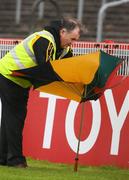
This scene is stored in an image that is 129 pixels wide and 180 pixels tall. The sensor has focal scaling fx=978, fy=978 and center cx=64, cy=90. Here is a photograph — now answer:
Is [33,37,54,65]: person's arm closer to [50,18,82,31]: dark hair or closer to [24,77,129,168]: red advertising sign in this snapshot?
[50,18,82,31]: dark hair

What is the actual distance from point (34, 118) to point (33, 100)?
0.21 m

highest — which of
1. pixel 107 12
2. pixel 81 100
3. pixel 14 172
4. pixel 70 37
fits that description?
pixel 107 12

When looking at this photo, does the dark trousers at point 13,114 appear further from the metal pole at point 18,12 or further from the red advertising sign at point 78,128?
the metal pole at point 18,12

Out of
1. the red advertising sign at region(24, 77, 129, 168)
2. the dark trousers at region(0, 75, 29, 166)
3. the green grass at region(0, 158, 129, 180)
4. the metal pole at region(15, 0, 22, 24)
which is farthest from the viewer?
the metal pole at region(15, 0, 22, 24)

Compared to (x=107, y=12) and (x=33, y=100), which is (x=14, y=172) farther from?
(x=107, y=12)

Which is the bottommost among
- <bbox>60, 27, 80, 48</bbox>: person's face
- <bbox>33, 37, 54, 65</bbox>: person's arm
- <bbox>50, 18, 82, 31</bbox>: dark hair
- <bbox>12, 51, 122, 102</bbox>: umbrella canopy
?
<bbox>12, 51, 122, 102</bbox>: umbrella canopy

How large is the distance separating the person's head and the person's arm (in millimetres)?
185

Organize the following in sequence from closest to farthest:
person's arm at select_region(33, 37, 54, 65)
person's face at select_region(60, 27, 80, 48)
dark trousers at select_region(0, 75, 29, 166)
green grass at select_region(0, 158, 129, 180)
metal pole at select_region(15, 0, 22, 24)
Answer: green grass at select_region(0, 158, 129, 180), person's arm at select_region(33, 37, 54, 65), person's face at select_region(60, 27, 80, 48), dark trousers at select_region(0, 75, 29, 166), metal pole at select_region(15, 0, 22, 24)

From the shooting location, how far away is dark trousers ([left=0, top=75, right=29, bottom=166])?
1006cm

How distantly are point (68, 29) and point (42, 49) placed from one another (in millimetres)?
345

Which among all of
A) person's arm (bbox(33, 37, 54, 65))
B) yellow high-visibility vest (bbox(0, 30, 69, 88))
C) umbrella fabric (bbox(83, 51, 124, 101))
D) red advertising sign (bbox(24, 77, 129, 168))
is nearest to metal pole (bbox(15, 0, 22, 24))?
red advertising sign (bbox(24, 77, 129, 168))

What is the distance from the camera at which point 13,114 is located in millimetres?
10102

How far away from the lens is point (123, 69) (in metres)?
10.8

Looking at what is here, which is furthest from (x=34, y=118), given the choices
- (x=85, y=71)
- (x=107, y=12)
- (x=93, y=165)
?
(x=107, y=12)
